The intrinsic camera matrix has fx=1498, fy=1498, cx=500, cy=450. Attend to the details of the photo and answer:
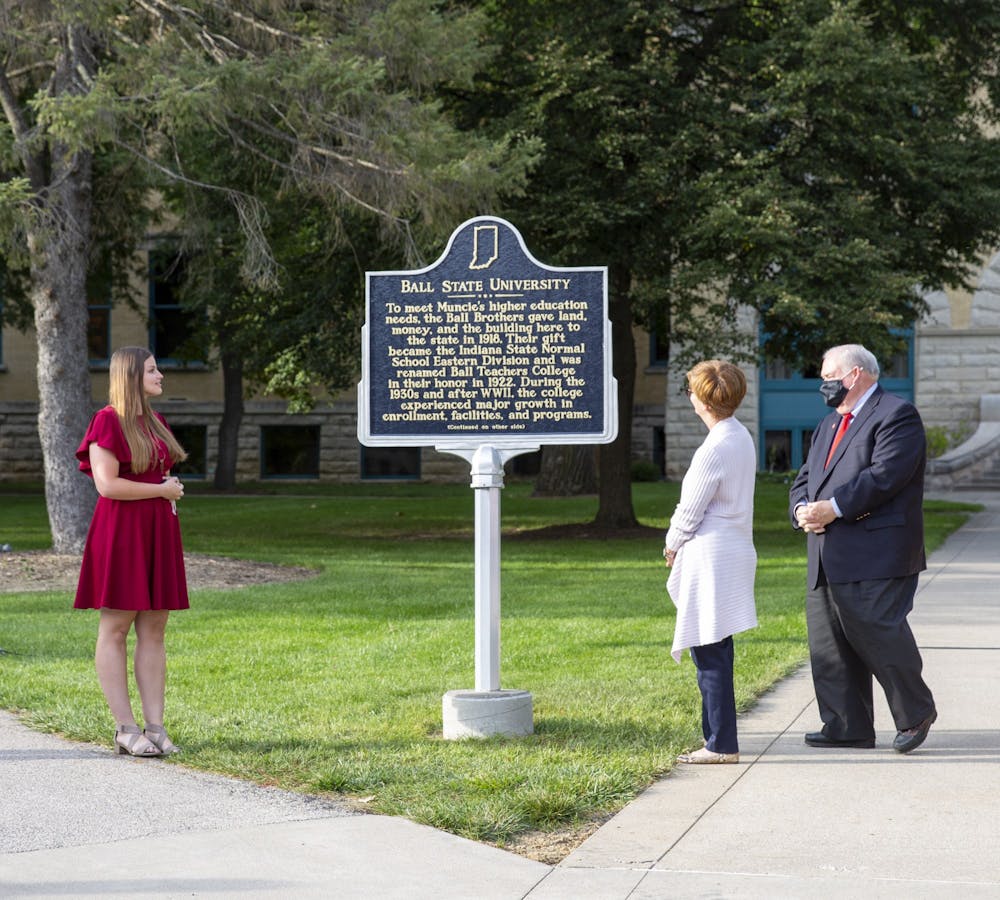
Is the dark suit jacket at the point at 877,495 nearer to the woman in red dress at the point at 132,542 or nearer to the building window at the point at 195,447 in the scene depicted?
the woman in red dress at the point at 132,542

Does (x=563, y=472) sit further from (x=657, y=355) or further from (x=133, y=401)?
(x=133, y=401)

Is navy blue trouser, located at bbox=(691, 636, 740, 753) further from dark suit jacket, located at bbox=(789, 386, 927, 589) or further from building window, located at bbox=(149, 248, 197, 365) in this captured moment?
building window, located at bbox=(149, 248, 197, 365)

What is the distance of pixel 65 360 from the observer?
52.2ft

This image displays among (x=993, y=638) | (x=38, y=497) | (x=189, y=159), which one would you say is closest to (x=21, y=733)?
(x=993, y=638)

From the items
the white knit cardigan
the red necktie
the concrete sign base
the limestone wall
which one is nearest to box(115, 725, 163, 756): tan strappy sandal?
the concrete sign base

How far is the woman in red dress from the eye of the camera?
6.61m

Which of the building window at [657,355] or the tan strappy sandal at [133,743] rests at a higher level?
the building window at [657,355]

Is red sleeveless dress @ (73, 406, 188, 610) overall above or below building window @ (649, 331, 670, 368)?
below

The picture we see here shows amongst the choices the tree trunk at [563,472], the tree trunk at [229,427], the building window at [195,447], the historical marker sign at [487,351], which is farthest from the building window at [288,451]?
the historical marker sign at [487,351]

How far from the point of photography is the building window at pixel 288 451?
39.6 meters

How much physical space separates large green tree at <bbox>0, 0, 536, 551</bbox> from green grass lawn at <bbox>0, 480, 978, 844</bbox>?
3.42m

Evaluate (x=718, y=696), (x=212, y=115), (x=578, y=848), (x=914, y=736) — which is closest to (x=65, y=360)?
(x=212, y=115)

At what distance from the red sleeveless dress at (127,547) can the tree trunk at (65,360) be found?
9360 millimetres

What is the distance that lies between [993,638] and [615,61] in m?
11.0
